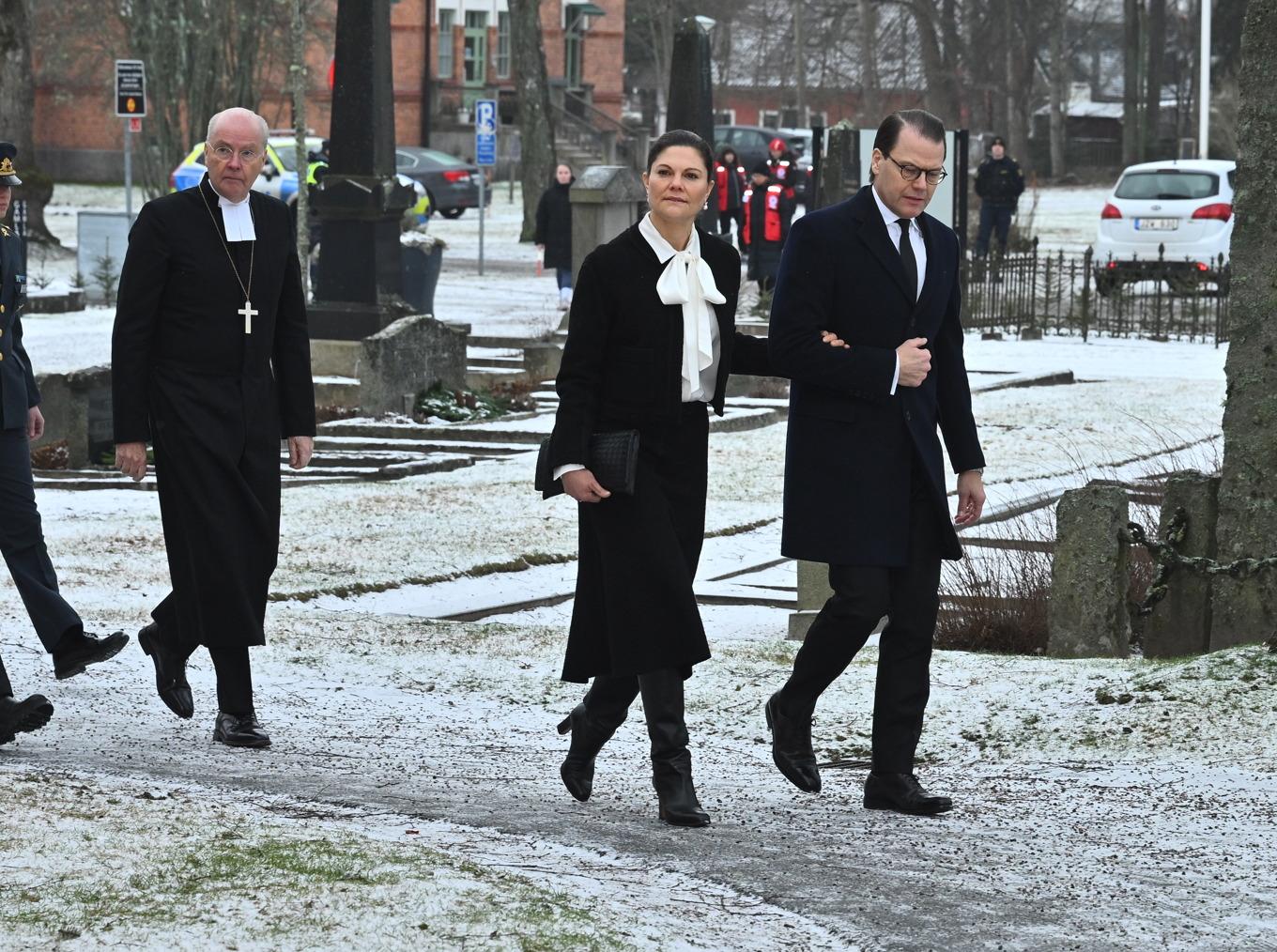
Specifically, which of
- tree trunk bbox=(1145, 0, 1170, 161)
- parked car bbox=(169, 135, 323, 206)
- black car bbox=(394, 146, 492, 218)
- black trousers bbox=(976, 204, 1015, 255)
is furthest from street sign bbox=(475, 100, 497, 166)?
tree trunk bbox=(1145, 0, 1170, 161)

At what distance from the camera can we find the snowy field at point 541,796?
4.36 m

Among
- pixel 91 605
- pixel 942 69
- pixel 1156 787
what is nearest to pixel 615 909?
pixel 1156 787

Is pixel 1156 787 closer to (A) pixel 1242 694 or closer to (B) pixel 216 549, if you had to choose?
(A) pixel 1242 694

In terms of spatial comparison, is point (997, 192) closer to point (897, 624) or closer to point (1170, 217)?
point (1170, 217)

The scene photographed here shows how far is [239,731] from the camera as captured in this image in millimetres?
6535

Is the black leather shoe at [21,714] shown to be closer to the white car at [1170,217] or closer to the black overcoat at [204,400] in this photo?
the black overcoat at [204,400]

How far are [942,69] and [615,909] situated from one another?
54478 mm

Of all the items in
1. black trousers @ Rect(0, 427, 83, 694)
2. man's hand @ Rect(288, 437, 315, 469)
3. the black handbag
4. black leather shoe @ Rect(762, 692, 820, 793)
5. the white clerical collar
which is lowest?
black leather shoe @ Rect(762, 692, 820, 793)

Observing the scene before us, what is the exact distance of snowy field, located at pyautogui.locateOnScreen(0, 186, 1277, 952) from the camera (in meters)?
4.36

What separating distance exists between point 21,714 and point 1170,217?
22.0 meters

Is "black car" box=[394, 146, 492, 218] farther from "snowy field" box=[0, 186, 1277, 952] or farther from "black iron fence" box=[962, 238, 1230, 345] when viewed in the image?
"snowy field" box=[0, 186, 1277, 952]

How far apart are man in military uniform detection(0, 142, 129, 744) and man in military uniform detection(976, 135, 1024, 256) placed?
23.1 m

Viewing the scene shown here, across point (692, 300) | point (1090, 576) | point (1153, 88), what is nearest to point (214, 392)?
point (692, 300)

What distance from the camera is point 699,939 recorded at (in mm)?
4273
